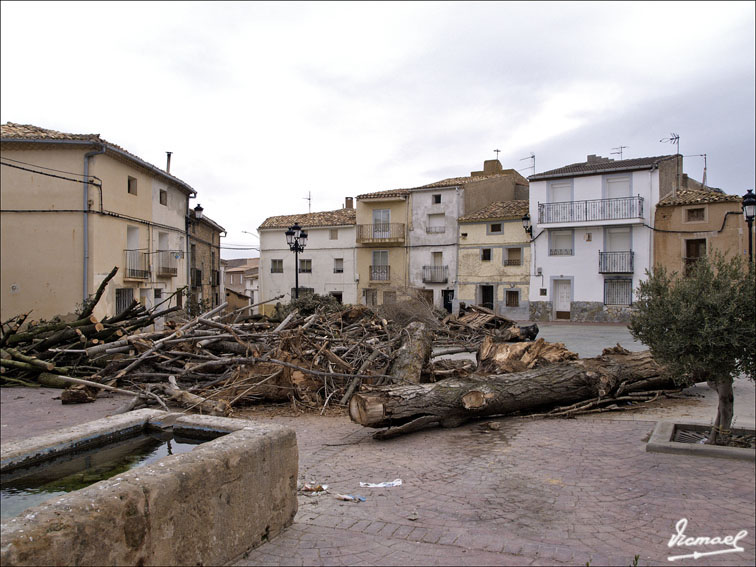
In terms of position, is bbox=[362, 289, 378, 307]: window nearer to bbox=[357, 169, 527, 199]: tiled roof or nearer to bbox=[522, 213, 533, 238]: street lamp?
bbox=[357, 169, 527, 199]: tiled roof

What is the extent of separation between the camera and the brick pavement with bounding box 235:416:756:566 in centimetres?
326

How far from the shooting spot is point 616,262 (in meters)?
28.2

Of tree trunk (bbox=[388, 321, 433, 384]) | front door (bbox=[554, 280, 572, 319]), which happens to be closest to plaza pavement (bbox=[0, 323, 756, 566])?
tree trunk (bbox=[388, 321, 433, 384])

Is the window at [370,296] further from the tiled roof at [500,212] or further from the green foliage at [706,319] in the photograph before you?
the green foliage at [706,319]

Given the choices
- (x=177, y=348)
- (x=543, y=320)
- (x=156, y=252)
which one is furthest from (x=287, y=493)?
(x=543, y=320)

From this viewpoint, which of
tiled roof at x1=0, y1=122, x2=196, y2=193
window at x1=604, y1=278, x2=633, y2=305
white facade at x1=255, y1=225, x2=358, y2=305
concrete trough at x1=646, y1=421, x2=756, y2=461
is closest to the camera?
concrete trough at x1=646, y1=421, x2=756, y2=461

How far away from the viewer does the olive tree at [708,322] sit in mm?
4973

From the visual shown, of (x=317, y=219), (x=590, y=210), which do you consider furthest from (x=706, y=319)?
(x=317, y=219)

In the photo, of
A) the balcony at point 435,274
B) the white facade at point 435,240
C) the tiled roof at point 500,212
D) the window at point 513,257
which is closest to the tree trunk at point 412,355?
the window at point 513,257

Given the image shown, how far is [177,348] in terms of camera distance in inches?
397

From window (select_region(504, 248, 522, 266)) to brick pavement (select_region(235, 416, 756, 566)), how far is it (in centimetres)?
2550

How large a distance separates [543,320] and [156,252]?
1998cm

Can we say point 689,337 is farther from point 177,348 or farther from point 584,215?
point 584,215

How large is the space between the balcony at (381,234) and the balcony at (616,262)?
12633 mm
